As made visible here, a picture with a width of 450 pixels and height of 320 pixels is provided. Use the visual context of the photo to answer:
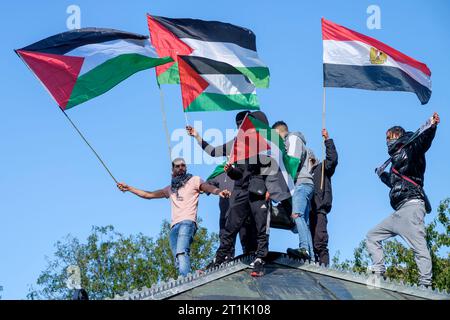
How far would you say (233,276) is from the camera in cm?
1526

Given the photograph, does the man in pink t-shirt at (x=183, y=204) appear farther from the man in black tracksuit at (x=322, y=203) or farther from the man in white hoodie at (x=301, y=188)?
the man in black tracksuit at (x=322, y=203)

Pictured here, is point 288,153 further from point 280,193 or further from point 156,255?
point 156,255

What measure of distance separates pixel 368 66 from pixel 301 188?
2902mm

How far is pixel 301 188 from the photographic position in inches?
675

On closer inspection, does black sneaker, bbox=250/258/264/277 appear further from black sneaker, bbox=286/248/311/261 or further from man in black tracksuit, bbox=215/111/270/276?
black sneaker, bbox=286/248/311/261

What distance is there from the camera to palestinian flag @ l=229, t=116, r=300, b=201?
16297 mm

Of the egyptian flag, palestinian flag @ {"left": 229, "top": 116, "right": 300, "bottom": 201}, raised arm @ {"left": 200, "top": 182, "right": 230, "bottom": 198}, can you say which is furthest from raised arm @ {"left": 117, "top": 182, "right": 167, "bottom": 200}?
the egyptian flag

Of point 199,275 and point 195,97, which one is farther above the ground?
point 195,97

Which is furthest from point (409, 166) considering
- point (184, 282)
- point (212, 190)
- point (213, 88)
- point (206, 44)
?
point (206, 44)

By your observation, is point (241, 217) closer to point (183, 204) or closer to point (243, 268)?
point (243, 268)

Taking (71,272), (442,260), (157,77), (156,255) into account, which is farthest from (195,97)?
(156,255)

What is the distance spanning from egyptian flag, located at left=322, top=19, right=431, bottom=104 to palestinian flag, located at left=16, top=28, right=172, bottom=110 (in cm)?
302

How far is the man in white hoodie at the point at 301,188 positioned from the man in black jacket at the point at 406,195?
1.07 m
